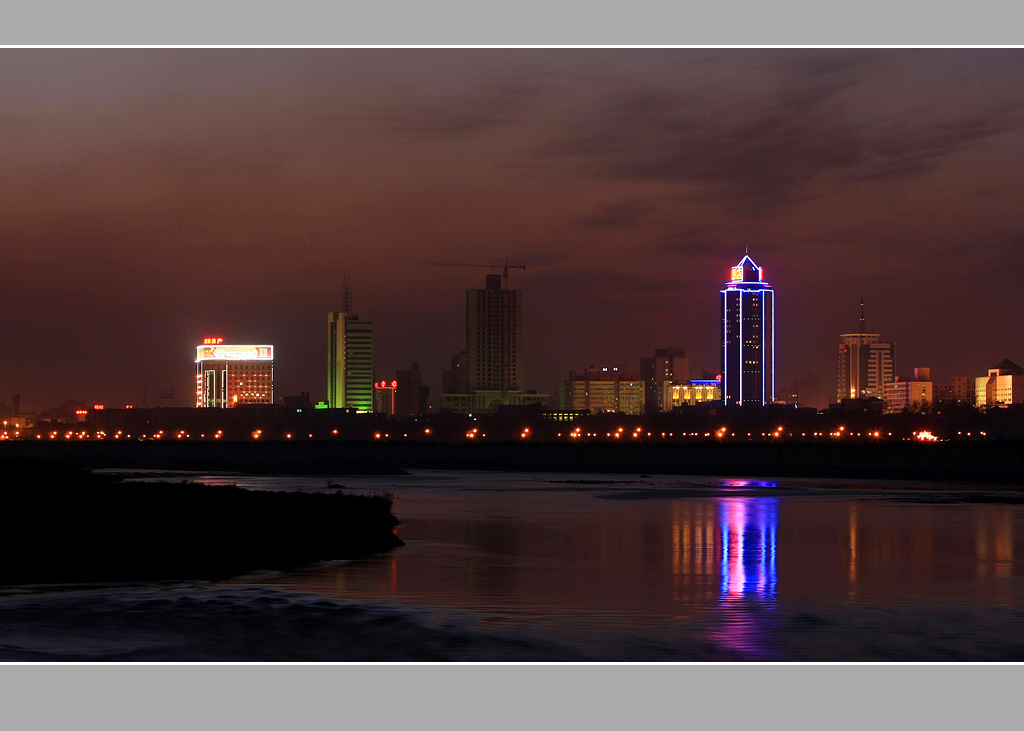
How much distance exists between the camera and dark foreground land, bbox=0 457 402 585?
33.9m

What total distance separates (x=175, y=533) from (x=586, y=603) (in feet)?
56.5

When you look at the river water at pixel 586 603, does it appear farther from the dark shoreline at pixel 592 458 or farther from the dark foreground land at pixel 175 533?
the dark shoreline at pixel 592 458

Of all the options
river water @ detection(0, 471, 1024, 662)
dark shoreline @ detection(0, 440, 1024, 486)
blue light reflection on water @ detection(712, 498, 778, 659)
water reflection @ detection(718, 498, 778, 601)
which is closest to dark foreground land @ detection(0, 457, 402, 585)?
river water @ detection(0, 471, 1024, 662)

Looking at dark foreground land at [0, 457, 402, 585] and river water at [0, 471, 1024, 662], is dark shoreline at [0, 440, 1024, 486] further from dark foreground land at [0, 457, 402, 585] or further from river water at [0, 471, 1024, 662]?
dark foreground land at [0, 457, 402, 585]

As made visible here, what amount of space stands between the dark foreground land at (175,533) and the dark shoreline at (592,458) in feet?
232

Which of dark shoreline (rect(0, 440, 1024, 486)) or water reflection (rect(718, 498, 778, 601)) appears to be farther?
dark shoreline (rect(0, 440, 1024, 486))

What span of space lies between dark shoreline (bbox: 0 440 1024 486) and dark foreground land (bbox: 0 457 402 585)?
70661mm

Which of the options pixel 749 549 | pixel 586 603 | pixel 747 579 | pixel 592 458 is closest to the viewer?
pixel 586 603

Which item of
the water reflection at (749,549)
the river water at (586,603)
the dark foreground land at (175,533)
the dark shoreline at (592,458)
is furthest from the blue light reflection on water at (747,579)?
the dark shoreline at (592,458)

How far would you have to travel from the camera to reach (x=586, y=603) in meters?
30.0

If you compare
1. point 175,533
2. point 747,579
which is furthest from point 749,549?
point 175,533

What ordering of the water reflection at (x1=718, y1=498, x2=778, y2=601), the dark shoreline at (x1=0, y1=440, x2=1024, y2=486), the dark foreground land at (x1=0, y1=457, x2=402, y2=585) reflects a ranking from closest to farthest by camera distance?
the water reflection at (x1=718, y1=498, x2=778, y2=601), the dark foreground land at (x1=0, y1=457, x2=402, y2=585), the dark shoreline at (x1=0, y1=440, x2=1024, y2=486)

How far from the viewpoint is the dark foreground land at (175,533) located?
33.9m

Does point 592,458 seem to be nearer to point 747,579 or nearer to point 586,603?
point 747,579
